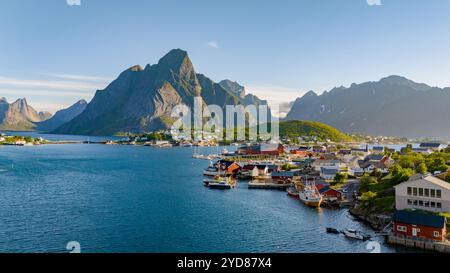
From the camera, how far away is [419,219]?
13766 millimetres

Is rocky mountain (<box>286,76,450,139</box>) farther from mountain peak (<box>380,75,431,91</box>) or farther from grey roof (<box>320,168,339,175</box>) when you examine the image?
grey roof (<box>320,168,339,175</box>)

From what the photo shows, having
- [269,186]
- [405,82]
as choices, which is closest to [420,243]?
[269,186]

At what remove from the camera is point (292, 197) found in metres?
25.3

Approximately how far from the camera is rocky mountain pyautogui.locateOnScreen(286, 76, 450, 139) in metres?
142

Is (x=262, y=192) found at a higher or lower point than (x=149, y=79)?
lower

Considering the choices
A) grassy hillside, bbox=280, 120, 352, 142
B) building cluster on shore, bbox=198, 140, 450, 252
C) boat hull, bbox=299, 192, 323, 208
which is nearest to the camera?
building cluster on shore, bbox=198, 140, 450, 252

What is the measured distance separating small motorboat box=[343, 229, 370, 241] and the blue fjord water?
342 mm

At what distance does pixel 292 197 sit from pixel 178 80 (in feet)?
509

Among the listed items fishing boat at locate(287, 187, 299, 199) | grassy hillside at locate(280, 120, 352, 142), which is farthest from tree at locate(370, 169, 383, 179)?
grassy hillside at locate(280, 120, 352, 142)

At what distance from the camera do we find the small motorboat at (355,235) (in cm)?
1461

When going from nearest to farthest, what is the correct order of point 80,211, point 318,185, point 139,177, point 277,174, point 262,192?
point 80,211 < point 318,185 < point 262,192 < point 277,174 < point 139,177

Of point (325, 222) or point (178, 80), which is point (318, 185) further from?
point (178, 80)

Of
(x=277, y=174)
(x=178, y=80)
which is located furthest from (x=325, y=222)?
(x=178, y=80)
